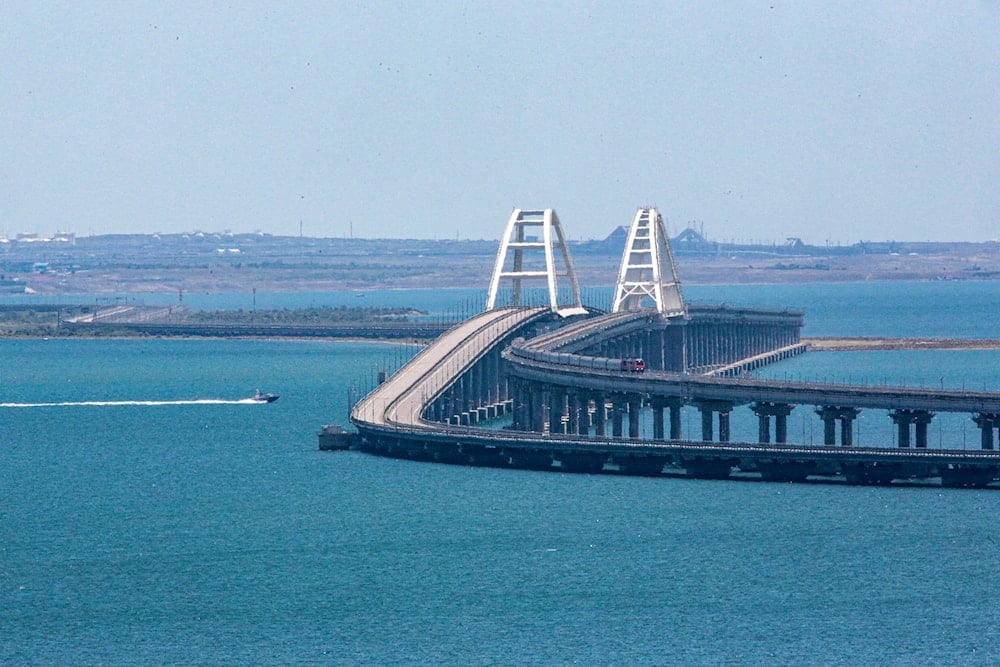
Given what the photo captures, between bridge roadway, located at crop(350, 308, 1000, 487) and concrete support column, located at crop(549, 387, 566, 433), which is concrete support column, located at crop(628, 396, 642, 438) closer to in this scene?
bridge roadway, located at crop(350, 308, 1000, 487)

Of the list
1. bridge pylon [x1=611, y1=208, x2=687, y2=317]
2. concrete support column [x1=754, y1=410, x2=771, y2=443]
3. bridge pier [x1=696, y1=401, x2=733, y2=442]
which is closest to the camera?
concrete support column [x1=754, y1=410, x2=771, y2=443]

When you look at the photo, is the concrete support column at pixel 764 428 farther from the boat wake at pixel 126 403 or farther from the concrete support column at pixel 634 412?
the boat wake at pixel 126 403

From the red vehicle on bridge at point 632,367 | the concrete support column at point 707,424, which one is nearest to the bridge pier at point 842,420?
the concrete support column at point 707,424

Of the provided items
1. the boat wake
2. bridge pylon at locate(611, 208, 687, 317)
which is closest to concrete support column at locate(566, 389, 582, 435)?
the boat wake

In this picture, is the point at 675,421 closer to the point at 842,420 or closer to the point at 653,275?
the point at 842,420

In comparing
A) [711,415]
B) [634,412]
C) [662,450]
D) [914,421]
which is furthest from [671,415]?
[914,421]

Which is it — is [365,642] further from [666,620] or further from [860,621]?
[860,621]

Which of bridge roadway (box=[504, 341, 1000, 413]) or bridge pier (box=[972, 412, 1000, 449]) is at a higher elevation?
bridge roadway (box=[504, 341, 1000, 413])
